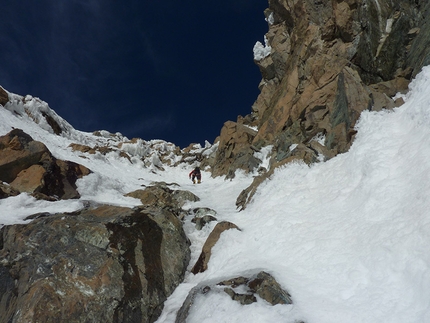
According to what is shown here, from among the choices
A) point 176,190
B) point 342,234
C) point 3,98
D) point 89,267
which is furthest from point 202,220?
point 3,98

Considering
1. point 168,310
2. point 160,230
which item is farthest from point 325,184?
point 168,310

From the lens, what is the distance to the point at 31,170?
18.7 meters

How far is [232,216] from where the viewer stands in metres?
16.2

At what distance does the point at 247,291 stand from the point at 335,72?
21.5m

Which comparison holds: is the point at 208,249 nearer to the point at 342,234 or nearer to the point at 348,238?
the point at 342,234

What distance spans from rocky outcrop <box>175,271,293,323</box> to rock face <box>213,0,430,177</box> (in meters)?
9.87

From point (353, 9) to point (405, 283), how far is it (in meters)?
27.0

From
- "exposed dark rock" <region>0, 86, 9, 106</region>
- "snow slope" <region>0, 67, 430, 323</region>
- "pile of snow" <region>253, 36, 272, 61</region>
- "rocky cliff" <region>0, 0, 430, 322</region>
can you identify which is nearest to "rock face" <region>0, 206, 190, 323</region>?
"rocky cliff" <region>0, 0, 430, 322</region>

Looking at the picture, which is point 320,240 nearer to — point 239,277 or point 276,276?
point 276,276

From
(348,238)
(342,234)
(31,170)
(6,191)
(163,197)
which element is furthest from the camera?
(163,197)

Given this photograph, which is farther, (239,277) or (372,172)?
(372,172)

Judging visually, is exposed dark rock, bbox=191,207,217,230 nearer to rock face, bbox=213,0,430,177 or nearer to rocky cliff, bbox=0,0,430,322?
rocky cliff, bbox=0,0,430,322

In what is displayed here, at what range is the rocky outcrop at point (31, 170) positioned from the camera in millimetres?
17875

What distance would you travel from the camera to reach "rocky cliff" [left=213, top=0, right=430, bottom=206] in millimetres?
18234
